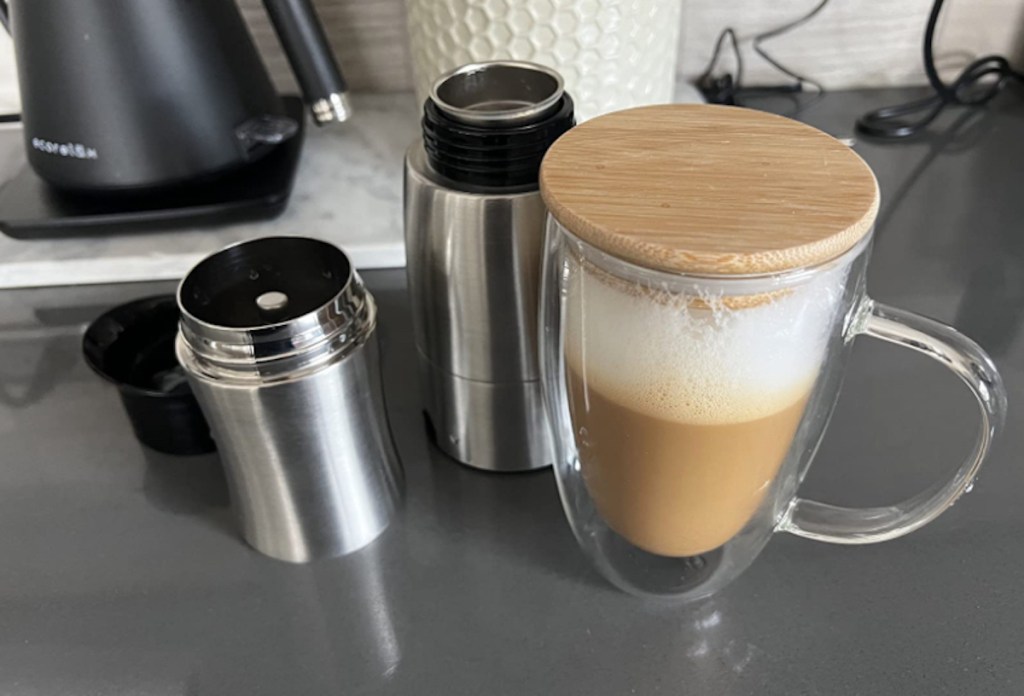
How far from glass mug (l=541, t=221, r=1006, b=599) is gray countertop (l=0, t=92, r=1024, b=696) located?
0.03 m

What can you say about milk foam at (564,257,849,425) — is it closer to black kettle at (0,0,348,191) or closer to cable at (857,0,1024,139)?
black kettle at (0,0,348,191)

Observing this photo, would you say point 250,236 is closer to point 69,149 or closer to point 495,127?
point 69,149

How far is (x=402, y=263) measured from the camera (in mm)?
Result: 647

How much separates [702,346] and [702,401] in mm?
27

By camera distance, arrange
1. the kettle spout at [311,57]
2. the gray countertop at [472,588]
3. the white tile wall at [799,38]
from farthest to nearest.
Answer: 1. the white tile wall at [799,38]
2. the kettle spout at [311,57]
3. the gray countertop at [472,588]

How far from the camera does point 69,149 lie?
593mm

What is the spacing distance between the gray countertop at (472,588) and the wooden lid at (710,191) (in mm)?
202

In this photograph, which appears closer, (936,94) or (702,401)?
(702,401)

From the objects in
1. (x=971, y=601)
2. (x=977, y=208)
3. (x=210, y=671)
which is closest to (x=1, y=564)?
(x=210, y=671)

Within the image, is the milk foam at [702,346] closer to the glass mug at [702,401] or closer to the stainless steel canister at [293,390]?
the glass mug at [702,401]

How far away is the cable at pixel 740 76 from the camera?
782 mm

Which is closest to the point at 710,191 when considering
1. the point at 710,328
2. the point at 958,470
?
the point at 710,328

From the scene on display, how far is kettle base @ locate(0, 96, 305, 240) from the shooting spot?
0.63m

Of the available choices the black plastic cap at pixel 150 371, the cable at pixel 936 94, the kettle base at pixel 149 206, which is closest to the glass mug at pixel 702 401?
the black plastic cap at pixel 150 371
